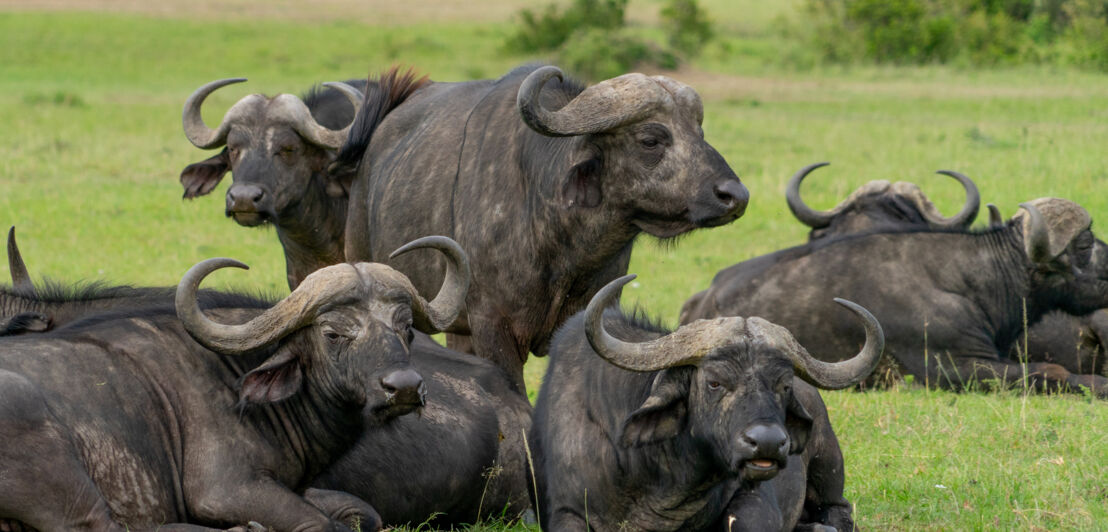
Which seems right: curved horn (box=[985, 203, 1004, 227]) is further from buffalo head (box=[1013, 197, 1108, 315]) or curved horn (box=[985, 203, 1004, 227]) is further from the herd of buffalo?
the herd of buffalo

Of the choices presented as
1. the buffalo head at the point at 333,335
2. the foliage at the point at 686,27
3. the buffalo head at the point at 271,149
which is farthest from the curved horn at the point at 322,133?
the foliage at the point at 686,27

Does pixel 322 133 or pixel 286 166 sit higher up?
pixel 322 133

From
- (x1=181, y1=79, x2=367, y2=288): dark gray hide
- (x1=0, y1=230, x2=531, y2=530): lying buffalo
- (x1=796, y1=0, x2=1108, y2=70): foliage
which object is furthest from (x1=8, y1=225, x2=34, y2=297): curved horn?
(x1=796, y1=0, x2=1108, y2=70): foliage

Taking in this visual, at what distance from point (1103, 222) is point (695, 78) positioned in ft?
66.3

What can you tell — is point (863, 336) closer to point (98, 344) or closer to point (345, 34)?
point (98, 344)

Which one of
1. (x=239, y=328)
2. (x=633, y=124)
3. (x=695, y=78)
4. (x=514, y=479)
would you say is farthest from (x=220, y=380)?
(x=695, y=78)

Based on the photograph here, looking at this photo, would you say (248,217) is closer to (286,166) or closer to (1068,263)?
(286,166)

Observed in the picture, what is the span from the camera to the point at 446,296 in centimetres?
622

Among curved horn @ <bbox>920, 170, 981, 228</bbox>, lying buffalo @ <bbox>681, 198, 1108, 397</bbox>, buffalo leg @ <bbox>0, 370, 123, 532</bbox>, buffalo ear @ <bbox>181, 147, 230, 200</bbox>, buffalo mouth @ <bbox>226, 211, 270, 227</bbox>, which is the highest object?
buffalo ear @ <bbox>181, 147, 230, 200</bbox>

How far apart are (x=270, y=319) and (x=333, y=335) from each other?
26 cm

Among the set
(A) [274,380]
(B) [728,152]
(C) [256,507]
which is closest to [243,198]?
(A) [274,380]

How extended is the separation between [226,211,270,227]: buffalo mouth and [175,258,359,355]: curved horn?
2640mm

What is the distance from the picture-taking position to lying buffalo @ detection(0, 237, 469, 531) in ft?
18.0

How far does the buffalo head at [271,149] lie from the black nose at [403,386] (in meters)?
3.14
